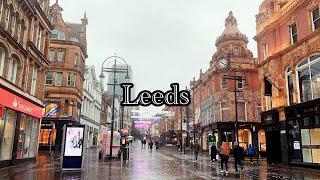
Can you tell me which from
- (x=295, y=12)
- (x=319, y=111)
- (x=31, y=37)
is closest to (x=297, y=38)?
(x=295, y=12)

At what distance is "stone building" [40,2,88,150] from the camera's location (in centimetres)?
4153

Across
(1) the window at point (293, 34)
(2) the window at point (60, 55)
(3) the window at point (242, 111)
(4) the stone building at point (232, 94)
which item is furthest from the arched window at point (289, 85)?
(2) the window at point (60, 55)

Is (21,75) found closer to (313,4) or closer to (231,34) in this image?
(313,4)

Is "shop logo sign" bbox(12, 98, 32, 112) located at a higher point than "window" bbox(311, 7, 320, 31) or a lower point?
lower

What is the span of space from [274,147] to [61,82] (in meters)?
31.8

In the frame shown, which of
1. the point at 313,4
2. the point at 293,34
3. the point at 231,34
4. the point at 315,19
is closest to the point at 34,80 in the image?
the point at 293,34

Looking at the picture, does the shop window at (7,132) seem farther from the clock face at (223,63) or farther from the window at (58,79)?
the clock face at (223,63)

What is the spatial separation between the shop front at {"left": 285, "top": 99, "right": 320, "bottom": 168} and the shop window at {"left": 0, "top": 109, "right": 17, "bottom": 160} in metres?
20.2

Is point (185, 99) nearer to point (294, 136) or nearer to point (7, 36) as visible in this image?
point (7, 36)

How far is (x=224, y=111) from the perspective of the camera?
1711 inches

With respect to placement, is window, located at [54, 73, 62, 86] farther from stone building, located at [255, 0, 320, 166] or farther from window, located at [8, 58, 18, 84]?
stone building, located at [255, 0, 320, 166]

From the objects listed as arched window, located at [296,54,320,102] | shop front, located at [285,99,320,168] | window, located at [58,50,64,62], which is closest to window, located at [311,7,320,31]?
arched window, located at [296,54,320,102]

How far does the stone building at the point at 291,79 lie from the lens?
20.6 metres

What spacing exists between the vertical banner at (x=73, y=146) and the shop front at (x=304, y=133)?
15.6 metres
